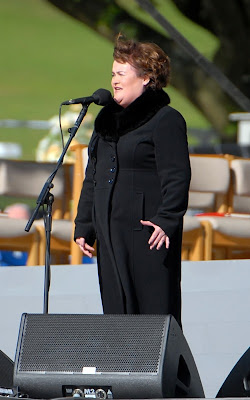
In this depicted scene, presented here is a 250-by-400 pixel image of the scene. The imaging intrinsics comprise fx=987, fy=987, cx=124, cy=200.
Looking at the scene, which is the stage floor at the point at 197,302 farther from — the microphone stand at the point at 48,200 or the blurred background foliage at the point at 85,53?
the blurred background foliage at the point at 85,53

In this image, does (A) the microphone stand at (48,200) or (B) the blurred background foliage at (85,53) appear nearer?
(A) the microphone stand at (48,200)

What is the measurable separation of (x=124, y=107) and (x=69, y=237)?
2.81m

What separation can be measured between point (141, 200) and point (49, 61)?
9246 mm

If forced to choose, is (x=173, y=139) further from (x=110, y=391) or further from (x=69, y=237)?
(x=69, y=237)

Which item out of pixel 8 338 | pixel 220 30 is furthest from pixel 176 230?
pixel 220 30

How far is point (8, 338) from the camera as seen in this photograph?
4.52m

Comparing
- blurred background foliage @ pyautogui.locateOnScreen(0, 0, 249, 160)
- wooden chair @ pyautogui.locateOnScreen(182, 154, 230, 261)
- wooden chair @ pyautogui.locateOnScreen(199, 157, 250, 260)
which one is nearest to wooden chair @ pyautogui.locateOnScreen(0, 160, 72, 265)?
wooden chair @ pyautogui.locateOnScreen(182, 154, 230, 261)

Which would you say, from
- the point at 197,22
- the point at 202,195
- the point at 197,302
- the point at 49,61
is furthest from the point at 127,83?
the point at 49,61

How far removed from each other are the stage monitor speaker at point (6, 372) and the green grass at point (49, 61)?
8603mm

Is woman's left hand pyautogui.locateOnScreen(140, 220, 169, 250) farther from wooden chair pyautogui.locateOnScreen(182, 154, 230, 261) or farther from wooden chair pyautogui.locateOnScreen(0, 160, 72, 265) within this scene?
wooden chair pyautogui.locateOnScreen(0, 160, 72, 265)

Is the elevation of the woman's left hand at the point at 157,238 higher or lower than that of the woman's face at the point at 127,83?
lower

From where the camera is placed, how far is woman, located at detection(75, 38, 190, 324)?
3230mm

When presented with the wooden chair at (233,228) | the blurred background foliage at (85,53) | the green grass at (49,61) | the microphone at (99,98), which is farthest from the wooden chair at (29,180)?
the green grass at (49,61)

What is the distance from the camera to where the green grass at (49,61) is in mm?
11906
